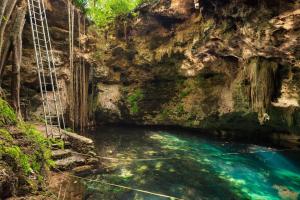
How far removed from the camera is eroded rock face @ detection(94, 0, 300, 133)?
35.0 ft

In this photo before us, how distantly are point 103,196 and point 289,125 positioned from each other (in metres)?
8.65

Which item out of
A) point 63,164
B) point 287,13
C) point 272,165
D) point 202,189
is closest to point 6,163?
point 63,164

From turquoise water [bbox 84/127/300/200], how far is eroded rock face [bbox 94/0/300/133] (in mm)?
1855

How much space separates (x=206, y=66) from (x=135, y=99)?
15.4 feet

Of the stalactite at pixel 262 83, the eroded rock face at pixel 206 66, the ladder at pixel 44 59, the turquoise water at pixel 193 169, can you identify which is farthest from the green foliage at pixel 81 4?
the stalactite at pixel 262 83

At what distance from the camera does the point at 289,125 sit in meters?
11.6

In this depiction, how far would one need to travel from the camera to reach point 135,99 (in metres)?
Answer: 16.1

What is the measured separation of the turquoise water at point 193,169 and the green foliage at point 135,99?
2.75 meters

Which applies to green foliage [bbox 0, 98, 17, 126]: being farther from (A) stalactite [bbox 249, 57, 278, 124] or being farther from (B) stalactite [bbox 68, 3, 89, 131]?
(A) stalactite [bbox 249, 57, 278, 124]

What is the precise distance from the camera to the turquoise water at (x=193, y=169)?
7.22 m

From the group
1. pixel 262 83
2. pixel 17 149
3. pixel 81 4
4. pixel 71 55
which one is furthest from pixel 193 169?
pixel 81 4

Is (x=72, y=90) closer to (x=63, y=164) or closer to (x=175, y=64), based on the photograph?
(x=175, y=64)

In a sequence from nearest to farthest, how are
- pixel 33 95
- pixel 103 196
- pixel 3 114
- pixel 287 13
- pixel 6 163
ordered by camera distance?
pixel 6 163
pixel 3 114
pixel 103 196
pixel 287 13
pixel 33 95

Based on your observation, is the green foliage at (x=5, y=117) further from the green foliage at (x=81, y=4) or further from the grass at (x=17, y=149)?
the green foliage at (x=81, y=4)
